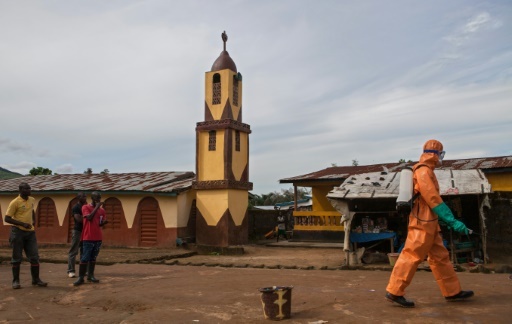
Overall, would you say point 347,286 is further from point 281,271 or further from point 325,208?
point 325,208

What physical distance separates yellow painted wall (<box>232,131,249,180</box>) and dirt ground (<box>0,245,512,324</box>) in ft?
20.8

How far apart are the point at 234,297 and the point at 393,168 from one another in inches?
498

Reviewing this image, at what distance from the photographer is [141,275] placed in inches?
400

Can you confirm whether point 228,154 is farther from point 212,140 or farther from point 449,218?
point 449,218

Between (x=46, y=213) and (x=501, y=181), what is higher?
(x=501, y=181)

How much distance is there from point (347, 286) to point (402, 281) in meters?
2.23

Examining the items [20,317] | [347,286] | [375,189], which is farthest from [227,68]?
[20,317]

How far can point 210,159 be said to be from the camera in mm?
16953

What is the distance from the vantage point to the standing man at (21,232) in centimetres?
833

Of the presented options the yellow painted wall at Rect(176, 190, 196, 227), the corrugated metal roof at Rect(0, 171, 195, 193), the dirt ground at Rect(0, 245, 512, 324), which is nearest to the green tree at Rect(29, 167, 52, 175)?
the corrugated metal roof at Rect(0, 171, 195, 193)

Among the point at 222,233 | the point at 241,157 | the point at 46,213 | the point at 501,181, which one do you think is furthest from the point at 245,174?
the point at 46,213

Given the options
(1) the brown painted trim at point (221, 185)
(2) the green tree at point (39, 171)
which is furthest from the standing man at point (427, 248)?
(2) the green tree at point (39, 171)

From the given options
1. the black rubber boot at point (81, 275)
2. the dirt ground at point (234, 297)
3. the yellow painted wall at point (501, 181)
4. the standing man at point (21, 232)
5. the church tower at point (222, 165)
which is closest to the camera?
the dirt ground at point (234, 297)

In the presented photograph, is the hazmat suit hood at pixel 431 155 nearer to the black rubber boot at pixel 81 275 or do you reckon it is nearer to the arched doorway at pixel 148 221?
the black rubber boot at pixel 81 275
